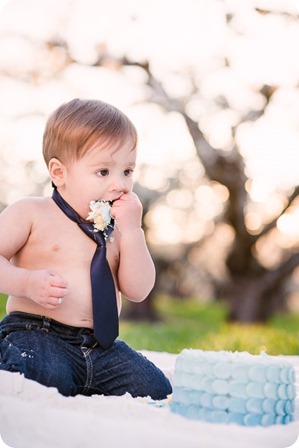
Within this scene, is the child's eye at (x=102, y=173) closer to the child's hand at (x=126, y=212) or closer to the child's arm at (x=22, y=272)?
the child's hand at (x=126, y=212)

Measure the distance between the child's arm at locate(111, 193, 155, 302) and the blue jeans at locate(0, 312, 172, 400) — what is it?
21cm

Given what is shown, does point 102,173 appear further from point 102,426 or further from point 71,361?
point 102,426

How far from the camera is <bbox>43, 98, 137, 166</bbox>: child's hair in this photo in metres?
2.15

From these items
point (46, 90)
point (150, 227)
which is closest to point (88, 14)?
point (46, 90)

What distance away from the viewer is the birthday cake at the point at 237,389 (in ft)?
5.72

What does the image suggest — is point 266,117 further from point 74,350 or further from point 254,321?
point 74,350

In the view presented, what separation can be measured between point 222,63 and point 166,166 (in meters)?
2.88

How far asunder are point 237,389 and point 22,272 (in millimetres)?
717

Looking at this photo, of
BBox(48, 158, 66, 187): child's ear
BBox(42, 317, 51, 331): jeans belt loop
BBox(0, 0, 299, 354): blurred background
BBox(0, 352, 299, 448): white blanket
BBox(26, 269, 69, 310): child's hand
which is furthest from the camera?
BBox(0, 0, 299, 354): blurred background

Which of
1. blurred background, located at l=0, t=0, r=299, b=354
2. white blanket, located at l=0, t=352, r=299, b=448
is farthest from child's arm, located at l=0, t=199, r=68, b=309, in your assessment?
blurred background, located at l=0, t=0, r=299, b=354

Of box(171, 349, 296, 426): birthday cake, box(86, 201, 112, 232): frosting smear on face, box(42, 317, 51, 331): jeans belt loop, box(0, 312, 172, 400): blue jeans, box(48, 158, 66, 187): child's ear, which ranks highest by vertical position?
box(48, 158, 66, 187): child's ear

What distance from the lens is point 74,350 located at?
211 cm

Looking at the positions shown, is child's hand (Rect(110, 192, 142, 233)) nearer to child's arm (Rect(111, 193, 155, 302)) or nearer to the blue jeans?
child's arm (Rect(111, 193, 155, 302))

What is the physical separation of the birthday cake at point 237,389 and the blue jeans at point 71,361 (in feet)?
1.22
